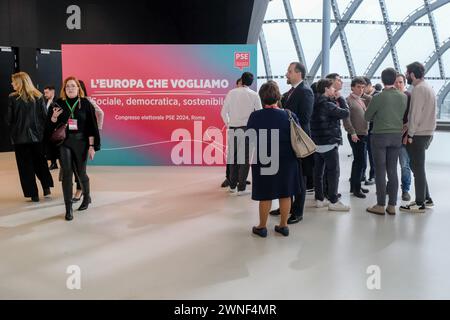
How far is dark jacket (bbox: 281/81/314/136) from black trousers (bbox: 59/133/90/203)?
7.10 feet

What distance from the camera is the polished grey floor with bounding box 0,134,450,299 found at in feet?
9.10

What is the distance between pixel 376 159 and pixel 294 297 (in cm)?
243

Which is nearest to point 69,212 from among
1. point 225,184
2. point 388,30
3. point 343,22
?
point 225,184

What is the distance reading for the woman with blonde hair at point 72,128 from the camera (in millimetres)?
4434

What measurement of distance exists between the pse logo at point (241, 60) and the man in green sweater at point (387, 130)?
3310mm

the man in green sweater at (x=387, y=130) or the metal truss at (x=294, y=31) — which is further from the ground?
the metal truss at (x=294, y=31)

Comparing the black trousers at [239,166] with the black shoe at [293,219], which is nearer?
the black shoe at [293,219]

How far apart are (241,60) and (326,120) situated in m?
3.29


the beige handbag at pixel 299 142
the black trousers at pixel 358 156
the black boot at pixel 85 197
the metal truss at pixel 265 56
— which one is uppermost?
the metal truss at pixel 265 56

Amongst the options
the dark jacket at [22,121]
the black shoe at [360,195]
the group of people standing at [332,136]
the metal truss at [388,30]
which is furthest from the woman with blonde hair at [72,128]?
the metal truss at [388,30]

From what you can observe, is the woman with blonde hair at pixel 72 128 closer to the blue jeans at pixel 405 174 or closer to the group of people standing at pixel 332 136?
the group of people standing at pixel 332 136

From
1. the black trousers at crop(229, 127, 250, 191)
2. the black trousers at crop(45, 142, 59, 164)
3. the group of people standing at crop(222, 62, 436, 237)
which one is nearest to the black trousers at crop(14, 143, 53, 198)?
the black trousers at crop(45, 142, 59, 164)

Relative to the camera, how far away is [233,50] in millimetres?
7559

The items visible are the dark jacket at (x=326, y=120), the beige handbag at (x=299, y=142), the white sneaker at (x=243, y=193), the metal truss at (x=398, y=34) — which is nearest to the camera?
the beige handbag at (x=299, y=142)
